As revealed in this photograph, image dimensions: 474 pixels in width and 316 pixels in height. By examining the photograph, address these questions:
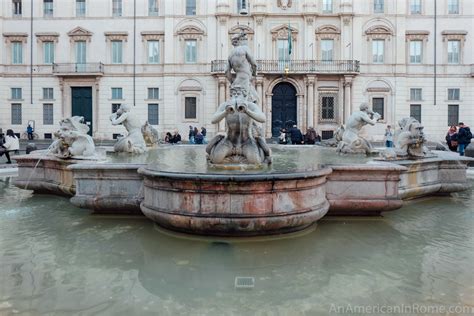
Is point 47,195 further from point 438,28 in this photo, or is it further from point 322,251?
point 438,28

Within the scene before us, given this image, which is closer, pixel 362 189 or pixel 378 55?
pixel 362 189

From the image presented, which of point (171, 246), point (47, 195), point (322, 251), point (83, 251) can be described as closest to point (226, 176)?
point (171, 246)

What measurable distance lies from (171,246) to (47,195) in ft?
14.4

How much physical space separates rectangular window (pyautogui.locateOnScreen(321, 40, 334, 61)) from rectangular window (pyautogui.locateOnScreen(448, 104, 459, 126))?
31.9 feet

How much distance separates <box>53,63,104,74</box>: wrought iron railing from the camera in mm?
34688

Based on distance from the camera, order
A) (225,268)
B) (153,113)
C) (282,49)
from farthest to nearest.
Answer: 1. (153,113)
2. (282,49)
3. (225,268)

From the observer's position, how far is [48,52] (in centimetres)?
3544

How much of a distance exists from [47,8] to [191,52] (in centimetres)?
1191

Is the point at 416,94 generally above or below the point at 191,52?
below

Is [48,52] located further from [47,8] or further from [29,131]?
[29,131]

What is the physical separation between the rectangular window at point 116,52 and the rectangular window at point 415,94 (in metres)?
22.5

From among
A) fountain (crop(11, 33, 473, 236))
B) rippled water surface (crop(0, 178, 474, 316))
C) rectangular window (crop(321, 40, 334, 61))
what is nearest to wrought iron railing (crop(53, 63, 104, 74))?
rectangular window (crop(321, 40, 334, 61))

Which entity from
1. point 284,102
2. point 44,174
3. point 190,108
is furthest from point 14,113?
point 44,174

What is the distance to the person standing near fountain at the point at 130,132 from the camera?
9.57 metres
